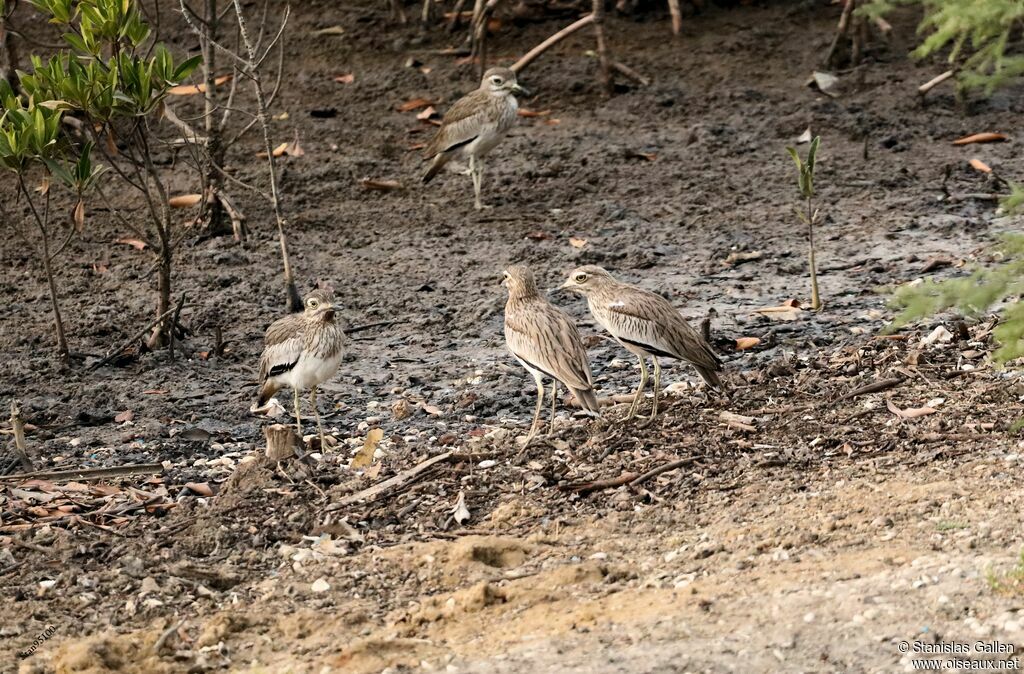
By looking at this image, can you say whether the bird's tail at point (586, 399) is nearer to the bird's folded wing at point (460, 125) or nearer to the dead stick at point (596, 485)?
the dead stick at point (596, 485)

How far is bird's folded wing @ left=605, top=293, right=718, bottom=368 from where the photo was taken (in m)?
6.64

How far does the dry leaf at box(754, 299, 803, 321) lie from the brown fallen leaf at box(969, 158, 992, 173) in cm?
277

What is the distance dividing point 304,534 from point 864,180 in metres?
5.78

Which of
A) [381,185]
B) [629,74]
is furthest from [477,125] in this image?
[629,74]

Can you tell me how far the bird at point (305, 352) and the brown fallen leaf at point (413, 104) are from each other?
4.97 metres

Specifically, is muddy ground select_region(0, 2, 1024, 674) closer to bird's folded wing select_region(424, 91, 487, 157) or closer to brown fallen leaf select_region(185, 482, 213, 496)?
brown fallen leaf select_region(185, 482, 213, 496)

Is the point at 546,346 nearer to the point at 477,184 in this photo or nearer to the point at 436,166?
the point at 477,184

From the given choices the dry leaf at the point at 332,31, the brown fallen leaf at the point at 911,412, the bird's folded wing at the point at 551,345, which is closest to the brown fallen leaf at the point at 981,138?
the brown fallen leaf at the point at 911,412

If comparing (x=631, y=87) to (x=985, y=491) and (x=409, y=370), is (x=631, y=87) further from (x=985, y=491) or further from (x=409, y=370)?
(x=985, y=491)

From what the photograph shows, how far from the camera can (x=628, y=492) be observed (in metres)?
5.88

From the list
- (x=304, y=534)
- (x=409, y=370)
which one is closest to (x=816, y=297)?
(x=409, y=370)

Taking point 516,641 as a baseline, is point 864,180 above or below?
below

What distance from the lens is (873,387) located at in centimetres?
655

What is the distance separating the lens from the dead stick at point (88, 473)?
6.27 m
